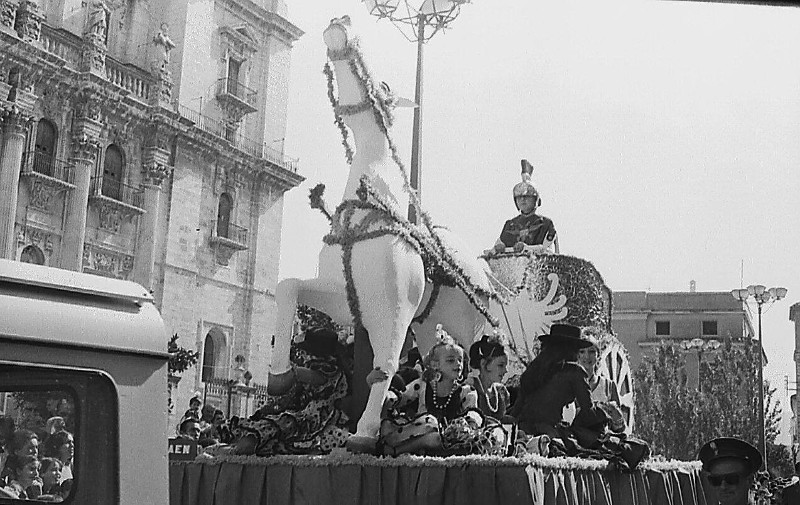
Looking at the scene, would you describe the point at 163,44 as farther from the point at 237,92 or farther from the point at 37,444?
the point at 37,444

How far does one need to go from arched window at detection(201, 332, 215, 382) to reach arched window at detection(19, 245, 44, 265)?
137cm

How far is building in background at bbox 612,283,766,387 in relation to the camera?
18.7 metres

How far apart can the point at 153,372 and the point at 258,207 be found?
6.24 meters

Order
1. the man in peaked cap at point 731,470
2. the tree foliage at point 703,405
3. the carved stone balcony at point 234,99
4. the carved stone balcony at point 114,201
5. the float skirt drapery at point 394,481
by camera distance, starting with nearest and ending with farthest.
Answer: the man in peaked cap at point 731,470 → the float skirt drapery at point 394,481 → the carved stone balcony at point 114,201 → the carved stone balcony at point 234,99 → the tree foliage at point 703,405

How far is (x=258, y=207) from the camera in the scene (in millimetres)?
7586

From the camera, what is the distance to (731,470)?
206cm

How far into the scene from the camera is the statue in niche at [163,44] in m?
7.20

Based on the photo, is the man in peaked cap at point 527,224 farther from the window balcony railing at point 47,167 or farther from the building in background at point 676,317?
the building in background at point 676,317

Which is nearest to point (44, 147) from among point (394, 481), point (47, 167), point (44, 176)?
point (47, 167)

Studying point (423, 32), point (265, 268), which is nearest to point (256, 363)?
point (265, 268)

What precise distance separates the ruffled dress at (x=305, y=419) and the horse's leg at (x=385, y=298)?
192 millimetres

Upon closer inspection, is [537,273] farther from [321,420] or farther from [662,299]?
[662,299]

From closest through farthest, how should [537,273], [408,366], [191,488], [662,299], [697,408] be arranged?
1. [191,488]
2. [408,366]
3. [537,273]
4. [697,408]
5. [662,299]

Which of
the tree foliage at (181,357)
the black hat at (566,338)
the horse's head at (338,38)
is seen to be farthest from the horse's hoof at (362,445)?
the tree foliage at (181,357)
